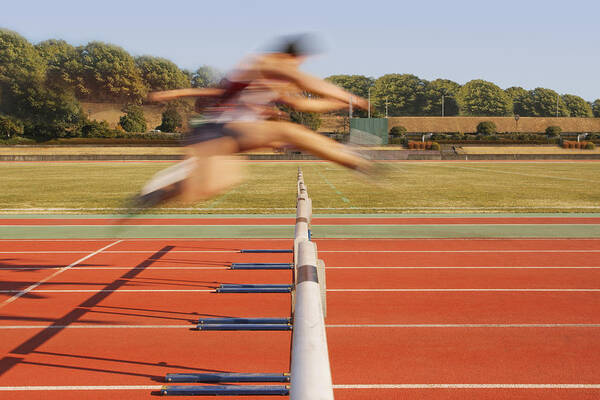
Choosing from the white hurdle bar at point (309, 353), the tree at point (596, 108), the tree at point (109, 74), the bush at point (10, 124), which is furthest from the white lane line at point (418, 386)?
the tree at point (596, 108)

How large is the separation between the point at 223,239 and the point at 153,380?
6552 millimetres

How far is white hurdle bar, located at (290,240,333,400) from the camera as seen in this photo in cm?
124

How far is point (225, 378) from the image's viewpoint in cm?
439

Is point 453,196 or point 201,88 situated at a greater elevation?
point 201,88

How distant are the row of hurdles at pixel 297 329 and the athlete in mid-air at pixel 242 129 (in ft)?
1.72

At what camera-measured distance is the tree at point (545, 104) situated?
13100 cm

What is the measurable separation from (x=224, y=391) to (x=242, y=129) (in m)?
2.58

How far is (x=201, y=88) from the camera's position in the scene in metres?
2.62

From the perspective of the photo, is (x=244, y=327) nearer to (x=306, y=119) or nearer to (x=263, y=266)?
(x=263, y=266)

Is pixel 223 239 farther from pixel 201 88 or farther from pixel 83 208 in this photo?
pixel 201 88

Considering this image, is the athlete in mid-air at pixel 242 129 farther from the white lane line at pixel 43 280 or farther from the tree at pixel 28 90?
the white lane line at pixel 43 280

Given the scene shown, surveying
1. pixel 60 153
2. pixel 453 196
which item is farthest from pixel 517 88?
pixel 453 196

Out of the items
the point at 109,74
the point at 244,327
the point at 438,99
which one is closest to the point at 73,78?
the point at 109,74

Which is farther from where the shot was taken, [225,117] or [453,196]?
[453,196]
